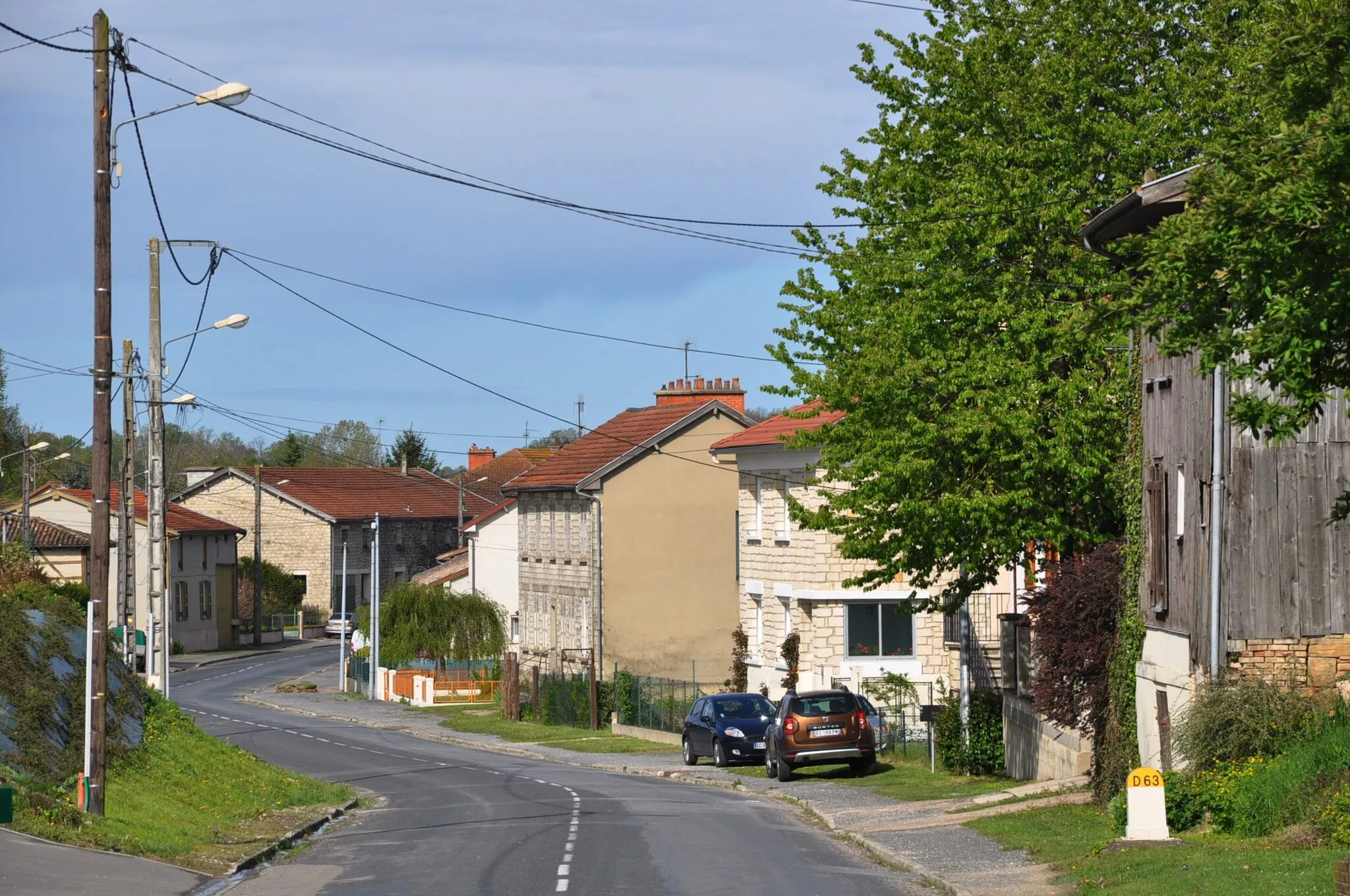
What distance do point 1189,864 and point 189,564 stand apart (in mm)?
73161

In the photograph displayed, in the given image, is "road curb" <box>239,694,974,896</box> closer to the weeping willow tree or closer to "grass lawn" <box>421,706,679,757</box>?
"grass lawn" <box>421,706,679,757</box>

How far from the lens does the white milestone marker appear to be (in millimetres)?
15148

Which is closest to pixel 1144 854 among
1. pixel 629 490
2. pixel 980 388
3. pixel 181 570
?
pixel 980 388

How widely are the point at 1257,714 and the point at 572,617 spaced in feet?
130

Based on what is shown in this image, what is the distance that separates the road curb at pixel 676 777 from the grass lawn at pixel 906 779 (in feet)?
4.33

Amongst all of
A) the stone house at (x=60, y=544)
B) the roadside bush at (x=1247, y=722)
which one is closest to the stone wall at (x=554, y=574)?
the stone house at (x=60, y=544)

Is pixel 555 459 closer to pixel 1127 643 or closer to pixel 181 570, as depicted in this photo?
pixel 181 570

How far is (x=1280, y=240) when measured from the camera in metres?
9.64

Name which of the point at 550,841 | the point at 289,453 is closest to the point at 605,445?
the point at 550,841

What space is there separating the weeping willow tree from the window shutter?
A: 43854mm

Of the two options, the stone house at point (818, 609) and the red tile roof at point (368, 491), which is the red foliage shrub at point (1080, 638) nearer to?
the stone house at point (818, 609)

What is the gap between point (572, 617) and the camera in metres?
54.7

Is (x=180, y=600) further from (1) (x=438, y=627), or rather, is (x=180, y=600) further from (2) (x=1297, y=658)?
(2) (x=1297, y=658)

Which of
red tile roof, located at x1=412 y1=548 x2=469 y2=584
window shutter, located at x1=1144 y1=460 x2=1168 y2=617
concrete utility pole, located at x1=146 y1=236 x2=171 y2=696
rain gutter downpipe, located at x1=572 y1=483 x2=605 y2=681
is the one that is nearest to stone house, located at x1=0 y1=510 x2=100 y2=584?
red tile roof, located at x1=412 y1=548 x2=469 y2=584
